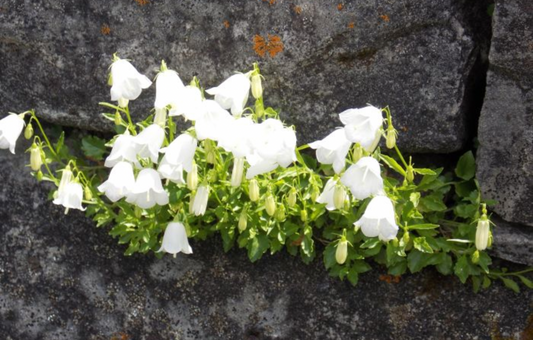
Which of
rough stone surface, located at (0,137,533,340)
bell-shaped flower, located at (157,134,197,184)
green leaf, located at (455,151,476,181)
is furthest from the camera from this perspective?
rough stone surface, located at (0,137,533,340)

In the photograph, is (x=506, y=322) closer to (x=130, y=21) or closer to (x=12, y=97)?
(x=130, y=21)

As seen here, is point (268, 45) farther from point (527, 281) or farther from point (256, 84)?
point (527, 281)

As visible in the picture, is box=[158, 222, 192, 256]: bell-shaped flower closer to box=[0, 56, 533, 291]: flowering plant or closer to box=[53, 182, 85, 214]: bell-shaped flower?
box=[0, 56, 533, 291]: flowering plant

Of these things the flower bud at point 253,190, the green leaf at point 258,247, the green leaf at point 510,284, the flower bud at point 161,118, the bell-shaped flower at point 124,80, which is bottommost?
the green leaf at point 510,284

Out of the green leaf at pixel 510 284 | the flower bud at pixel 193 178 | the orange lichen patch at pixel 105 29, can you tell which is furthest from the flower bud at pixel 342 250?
the orange lichen patch at pixel 105 29

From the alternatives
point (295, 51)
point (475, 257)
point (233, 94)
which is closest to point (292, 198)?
point (233, 94)

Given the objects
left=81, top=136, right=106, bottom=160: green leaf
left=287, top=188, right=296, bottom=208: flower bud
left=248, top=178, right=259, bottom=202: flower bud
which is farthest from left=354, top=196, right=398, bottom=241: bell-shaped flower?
left=81, top=136, right=106, bottom=160: green leaf

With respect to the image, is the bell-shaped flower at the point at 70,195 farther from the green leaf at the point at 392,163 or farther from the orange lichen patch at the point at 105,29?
the green leaf at the point at 392,163

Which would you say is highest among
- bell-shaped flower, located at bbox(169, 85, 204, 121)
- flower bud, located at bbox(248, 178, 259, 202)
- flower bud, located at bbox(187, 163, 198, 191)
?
bell-shaped flower, located at bbox(169, 85, 204, 121)
